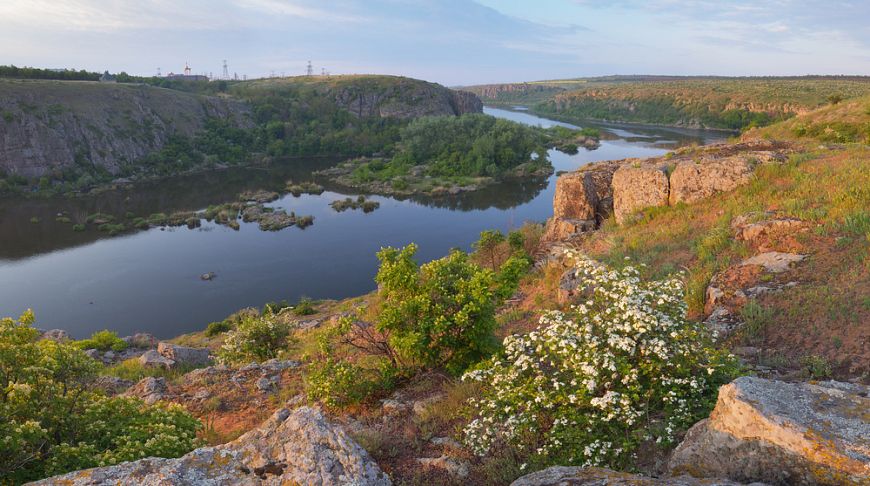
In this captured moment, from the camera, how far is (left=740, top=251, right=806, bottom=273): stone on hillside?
343 inches

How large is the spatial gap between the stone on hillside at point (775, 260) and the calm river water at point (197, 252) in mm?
25315

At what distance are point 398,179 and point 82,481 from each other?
6293 cm

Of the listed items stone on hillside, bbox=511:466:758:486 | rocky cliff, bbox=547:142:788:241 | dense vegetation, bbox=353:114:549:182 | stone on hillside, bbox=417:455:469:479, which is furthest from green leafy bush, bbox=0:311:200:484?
dense vegetation, bbox=353:114:549:182

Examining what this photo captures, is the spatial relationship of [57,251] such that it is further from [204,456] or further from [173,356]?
[204,456]

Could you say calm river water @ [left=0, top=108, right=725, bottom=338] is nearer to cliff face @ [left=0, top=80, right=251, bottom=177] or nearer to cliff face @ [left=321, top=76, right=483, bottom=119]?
cliff face @ [left=0, top=80, right=251, bottom=177]

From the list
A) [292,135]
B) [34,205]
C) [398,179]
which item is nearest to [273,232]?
[398,179]

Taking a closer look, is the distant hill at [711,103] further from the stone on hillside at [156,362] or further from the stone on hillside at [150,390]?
the stone on hillside at [150,390]

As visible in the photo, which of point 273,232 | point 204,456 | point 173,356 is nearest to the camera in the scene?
point 204,456

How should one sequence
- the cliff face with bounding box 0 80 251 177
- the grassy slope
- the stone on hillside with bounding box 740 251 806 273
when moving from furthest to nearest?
1. the cliff face with bounding box 0 80 251 177
2. the stone on hillside with bounding box 740 251 806 273
3. the grassy slope

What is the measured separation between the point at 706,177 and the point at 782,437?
12421mm

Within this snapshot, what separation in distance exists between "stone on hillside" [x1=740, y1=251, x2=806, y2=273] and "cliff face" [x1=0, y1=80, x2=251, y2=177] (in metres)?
74.2

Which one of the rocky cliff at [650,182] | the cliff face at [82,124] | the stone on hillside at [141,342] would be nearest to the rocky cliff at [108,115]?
the cliff face at [82,124]

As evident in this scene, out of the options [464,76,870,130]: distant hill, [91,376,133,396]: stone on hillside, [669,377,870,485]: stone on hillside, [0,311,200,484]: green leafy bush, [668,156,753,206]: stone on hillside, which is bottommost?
[91,376,133,396]: stone on hillside

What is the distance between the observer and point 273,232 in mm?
45031
